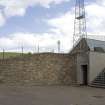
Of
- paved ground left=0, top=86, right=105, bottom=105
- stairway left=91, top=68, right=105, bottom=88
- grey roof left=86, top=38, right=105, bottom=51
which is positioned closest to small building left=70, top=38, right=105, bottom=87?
stairway left=91, top=68, right=105, bottom=88

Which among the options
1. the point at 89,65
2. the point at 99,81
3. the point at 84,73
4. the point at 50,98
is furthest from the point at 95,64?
the point at 50,98

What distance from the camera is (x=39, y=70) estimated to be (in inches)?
1096

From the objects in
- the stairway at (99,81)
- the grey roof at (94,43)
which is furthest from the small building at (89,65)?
the grey roof at (94,43)

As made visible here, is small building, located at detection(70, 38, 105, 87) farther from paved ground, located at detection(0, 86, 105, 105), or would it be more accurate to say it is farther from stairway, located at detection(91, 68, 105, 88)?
paved ground, located at detection(0, 86, 105, 105)

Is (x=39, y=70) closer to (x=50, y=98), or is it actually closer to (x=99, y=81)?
(x=99, y=81)

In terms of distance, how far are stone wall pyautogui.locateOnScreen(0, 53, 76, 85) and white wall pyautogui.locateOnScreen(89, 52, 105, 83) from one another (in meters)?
1.93

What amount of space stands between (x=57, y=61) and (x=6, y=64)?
540 cm

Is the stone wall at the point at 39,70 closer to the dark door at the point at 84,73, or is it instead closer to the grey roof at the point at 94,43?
the dark door at the point at 84,73

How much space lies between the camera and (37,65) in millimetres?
27922

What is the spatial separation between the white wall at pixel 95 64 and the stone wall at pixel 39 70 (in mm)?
1933

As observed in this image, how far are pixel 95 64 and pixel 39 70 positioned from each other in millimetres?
5831

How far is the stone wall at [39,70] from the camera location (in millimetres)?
27750

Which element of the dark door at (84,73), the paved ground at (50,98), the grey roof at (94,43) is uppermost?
the grey roof at (94,43)

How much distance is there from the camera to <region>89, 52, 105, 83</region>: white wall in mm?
27797
